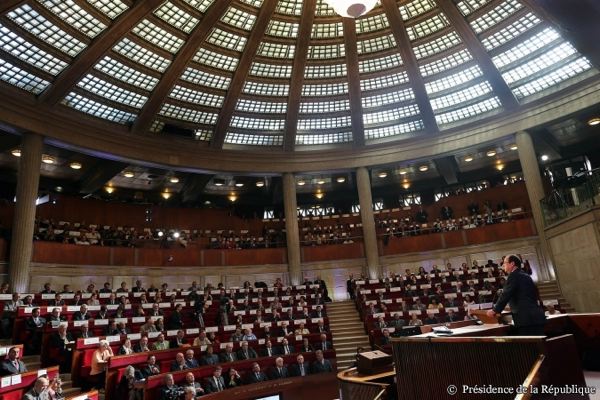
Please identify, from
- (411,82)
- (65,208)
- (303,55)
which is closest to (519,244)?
(411,82)

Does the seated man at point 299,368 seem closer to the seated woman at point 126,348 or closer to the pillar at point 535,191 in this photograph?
the seated woman at point 126,348

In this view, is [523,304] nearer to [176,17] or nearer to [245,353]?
[245,353]

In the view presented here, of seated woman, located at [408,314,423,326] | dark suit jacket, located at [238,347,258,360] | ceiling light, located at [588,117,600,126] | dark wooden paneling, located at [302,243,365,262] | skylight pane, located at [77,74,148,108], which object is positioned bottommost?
dark suit jacket, located at [238,347,258,360]

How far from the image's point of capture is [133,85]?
60.1 feet

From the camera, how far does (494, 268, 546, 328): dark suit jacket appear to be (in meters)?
4.37

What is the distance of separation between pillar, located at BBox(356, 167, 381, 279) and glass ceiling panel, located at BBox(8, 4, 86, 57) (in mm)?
14483

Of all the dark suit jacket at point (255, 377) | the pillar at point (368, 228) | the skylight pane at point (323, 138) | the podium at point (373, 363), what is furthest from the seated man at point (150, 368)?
the skylight pane at point (323, 138)

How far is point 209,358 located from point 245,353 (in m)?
1.08

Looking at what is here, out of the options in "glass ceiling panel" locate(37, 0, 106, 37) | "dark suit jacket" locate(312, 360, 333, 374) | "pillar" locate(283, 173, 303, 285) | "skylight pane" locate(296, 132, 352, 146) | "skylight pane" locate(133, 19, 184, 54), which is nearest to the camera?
"dark suit jacket" locate(312, 360, 333, 374)

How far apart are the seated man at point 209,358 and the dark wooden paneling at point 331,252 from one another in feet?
39.1

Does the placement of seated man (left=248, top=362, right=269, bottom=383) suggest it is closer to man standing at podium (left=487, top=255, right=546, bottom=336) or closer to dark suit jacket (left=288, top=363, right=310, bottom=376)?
dark suit jacket (left=288, top=363, right=310, bottom=376)

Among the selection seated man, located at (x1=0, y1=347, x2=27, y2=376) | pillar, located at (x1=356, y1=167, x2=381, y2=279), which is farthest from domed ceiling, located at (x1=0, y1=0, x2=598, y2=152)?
seated man, located at (x1=0, y1=347, x2=27, y2=376)

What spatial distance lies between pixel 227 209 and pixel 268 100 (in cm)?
850

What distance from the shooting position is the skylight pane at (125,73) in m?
17.1
